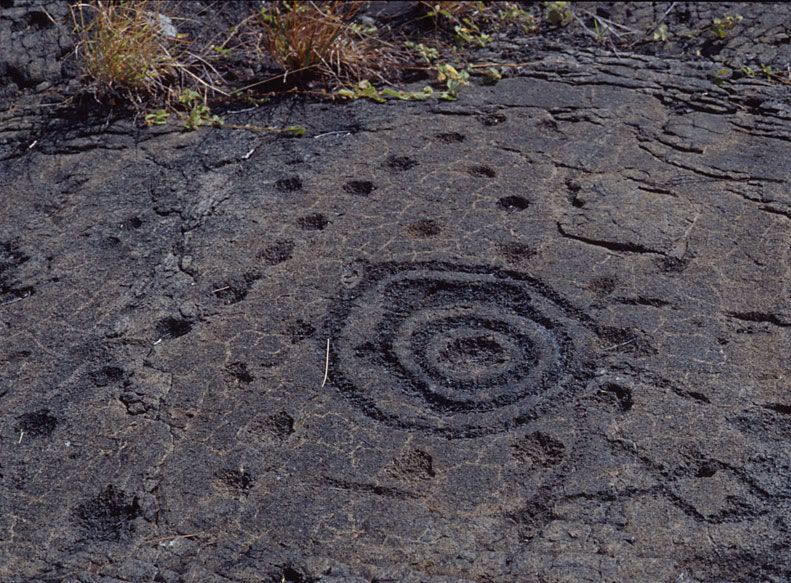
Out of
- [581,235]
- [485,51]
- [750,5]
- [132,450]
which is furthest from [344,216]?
[750,5]

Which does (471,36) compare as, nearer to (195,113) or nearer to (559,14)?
(559,14)

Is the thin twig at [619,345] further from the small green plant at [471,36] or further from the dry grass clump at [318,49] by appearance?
the small green plant at [471,36]

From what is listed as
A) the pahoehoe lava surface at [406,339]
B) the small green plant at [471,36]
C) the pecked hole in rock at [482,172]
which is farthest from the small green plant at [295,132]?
the small green plant at [471,36]

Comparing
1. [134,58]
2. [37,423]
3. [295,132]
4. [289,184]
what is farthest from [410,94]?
[37,423]

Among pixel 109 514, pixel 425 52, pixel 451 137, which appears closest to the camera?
pixel 109 514

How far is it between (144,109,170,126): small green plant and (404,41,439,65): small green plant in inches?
39.6

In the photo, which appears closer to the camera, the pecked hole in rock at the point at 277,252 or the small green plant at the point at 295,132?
the pecked hole in rock at the point at 277,252

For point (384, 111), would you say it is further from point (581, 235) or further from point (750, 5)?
point (750, 5)

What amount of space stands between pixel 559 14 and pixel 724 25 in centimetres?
65

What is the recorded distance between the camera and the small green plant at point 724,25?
428cm

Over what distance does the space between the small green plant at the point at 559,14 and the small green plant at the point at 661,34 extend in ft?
1.18

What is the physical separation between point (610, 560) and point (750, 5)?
118 inches

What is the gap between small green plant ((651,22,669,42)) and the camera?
4.32 metres

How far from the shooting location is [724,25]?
170 inches
